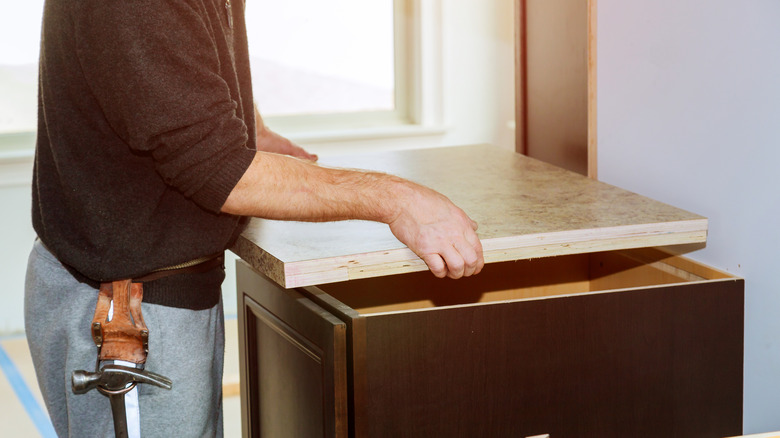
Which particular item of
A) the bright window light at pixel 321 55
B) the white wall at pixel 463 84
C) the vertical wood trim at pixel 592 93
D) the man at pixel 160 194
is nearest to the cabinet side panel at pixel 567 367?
the man at pixel 160 194

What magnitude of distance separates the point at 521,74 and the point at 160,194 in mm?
1229

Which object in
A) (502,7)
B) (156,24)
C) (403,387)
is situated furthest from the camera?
(502,7)

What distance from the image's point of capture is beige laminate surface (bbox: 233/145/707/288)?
109 cm

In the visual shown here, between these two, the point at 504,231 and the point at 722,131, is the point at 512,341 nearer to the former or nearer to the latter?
the point at 504,231

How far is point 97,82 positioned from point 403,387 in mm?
504

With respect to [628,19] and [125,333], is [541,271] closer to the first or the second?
[628,19]

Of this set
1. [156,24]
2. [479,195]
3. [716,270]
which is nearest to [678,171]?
[716,270]

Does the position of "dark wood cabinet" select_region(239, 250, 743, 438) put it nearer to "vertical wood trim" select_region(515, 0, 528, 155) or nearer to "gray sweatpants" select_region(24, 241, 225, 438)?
"gray sweatpants" select_region(24, 241, 225, 438)

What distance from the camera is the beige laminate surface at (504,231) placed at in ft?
3.58

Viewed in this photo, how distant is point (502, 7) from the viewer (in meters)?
3.56

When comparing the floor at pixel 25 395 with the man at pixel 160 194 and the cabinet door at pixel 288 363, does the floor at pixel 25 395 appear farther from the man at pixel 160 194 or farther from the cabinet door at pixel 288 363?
the man at pixel 160 194

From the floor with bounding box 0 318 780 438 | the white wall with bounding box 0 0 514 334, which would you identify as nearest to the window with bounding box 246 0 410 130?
the white wall with bounding box 0 0 514 334

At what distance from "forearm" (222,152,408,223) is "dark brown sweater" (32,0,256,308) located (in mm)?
23

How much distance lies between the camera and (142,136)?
0.96 m
